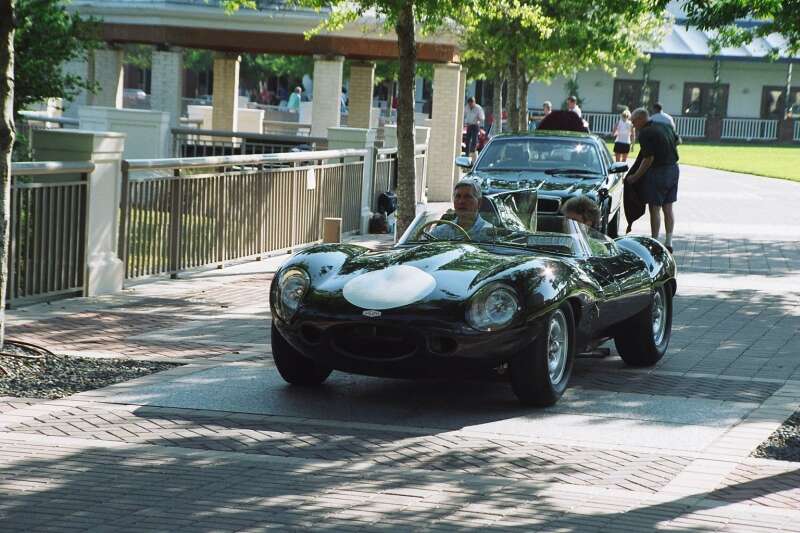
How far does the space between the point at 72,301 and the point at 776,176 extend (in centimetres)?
2967

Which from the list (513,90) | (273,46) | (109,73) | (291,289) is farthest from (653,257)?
(109,73)

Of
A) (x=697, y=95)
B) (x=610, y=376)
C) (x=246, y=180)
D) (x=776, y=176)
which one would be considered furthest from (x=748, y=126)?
(x=610, y=376)

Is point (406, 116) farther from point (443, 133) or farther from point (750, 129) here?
point (750, 129)

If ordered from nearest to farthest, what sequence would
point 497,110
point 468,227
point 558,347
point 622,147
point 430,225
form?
point 558,347, point 468,227, point 430,225, point 622,147, point 497,110

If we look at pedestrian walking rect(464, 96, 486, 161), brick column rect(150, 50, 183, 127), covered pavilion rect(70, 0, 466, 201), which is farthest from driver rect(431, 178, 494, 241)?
pedestrian walking rect(464, 96, 486, 161)

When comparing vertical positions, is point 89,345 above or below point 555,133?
below

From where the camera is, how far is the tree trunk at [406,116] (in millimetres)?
16672

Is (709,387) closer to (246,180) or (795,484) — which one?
(795,484)

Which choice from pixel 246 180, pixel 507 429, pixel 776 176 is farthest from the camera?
pixel 776 176

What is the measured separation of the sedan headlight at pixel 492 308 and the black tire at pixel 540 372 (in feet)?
0.83

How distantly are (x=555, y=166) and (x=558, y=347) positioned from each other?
9.68 metres

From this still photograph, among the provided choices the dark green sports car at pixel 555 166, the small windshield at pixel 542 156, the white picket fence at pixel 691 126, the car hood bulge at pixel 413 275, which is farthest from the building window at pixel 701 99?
the car hood bulge at pixel 413 275

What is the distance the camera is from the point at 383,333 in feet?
26.2

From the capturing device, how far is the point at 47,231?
11820 mm
